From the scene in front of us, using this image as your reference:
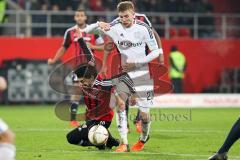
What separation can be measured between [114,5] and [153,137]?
50.7ft

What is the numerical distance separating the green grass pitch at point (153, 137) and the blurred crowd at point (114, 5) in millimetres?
6141

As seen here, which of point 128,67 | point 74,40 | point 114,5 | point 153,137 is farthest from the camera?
point 114,5

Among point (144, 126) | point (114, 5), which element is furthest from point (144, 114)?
point (114, 5)

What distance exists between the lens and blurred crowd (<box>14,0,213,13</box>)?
2745 cm

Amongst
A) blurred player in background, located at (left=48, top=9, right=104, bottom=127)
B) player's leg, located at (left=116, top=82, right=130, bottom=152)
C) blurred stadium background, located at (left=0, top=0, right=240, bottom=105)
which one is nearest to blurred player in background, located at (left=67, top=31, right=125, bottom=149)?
player's leg, located at (left=116, top=82, right=130, bottom=152)

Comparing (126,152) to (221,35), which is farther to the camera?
(221,35)

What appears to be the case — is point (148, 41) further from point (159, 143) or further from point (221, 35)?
point (221, 35)

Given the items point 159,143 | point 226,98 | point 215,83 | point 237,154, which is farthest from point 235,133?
point 215,83

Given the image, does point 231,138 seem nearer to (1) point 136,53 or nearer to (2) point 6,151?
(1) point 136,53

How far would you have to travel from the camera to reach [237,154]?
10.8 metres

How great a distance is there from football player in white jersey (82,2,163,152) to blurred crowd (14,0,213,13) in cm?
1531

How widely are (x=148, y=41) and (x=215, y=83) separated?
17476mm

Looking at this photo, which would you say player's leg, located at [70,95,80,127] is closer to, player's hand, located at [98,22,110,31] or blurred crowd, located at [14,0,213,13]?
player's hand, located at [98,22,110,31]

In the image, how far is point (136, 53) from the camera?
1162 centimetres
